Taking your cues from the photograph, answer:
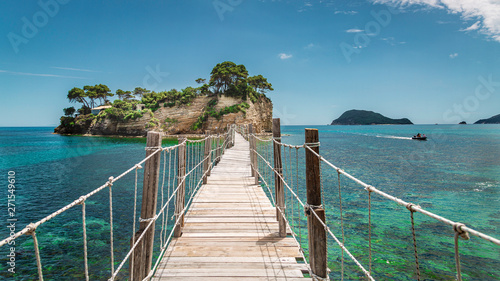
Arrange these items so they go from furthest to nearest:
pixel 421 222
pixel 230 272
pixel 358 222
→ pixel 421 222 < pixel 358 222 < pixel 230 272

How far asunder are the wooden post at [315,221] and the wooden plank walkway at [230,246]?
0.33 meters

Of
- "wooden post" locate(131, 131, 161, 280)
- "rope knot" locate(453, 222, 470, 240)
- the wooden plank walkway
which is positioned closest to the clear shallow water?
the wooden plank walkway

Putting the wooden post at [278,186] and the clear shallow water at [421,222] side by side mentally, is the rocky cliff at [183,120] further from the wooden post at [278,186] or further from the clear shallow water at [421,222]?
the wooden post at [278,186]

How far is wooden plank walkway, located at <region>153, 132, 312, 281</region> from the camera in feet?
7.81

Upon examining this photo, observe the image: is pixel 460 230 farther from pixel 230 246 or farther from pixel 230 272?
pixel 230 246

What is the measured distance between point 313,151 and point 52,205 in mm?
Answer: 9873

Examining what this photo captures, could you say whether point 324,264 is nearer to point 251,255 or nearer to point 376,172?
point 251,255

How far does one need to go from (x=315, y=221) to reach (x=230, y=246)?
128cm

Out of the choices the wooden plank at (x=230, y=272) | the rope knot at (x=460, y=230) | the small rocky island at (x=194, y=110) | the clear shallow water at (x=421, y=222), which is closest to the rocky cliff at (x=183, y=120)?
the small rocky island at (x=194, y=110)

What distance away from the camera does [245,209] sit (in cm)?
421

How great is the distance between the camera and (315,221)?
212 cm

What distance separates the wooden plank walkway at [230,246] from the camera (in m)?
2.38

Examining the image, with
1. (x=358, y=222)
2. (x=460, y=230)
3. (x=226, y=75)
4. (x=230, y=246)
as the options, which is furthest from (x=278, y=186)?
(x=226, y=75)

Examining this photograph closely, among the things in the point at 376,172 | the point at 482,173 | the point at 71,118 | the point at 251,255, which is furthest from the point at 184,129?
the point at 251,255
